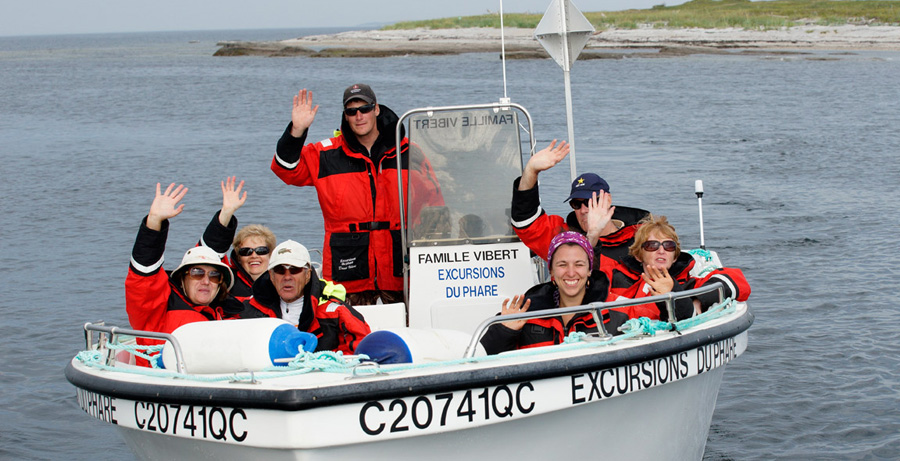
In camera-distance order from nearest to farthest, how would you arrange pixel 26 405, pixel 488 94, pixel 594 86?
1. pixel 26 405
2. pixel 488 94
3. pixel 594 86

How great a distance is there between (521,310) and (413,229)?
1559 millimetres

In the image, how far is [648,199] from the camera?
47.0 feet

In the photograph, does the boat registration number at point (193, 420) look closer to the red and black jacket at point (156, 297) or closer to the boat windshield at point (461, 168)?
the red and black jacket at point (156, 297)

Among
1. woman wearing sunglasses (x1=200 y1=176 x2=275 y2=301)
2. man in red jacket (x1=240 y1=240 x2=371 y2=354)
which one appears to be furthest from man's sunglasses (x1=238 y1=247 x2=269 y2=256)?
man in red jacket (x1=240 y1=240 x2=371 y2=354)

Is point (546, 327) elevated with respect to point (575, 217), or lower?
lower

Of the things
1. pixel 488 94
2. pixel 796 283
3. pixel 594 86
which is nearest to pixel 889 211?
pixel 796 283

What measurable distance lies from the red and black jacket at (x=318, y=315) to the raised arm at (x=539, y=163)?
45.7 inches

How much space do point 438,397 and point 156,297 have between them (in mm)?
1708

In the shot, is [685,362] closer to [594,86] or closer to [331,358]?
[331,358]

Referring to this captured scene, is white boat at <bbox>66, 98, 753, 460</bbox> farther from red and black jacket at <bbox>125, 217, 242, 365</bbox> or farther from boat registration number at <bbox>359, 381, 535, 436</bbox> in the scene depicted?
red and black jacket at <bbox>125, 217, 242, 365</bbox>

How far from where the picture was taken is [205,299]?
15.6ft

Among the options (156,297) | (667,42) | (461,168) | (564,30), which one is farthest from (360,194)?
(667,42)

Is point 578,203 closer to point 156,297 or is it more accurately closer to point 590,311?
point 590,311

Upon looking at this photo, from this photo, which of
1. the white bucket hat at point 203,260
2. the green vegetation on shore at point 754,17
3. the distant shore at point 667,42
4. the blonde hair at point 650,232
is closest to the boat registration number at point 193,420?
the white bucket hat at point 203,260
